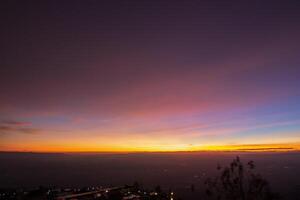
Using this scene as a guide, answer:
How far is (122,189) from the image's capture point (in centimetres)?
4066

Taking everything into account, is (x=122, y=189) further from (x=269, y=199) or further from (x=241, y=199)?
(x=269, y=199)

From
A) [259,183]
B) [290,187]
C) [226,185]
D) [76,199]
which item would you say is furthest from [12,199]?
[290,187]

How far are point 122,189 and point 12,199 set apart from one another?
13.8 metres

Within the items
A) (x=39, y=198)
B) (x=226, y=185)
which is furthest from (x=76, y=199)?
(x=226, y=185)

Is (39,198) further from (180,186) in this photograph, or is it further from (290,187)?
(180,186)

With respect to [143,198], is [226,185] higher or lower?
higher

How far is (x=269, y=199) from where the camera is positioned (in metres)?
15.5

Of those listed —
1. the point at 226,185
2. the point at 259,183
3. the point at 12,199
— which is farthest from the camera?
the point at 12,199

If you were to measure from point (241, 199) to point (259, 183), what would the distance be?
1.98 m

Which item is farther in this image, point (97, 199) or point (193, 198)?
point (193, 198)

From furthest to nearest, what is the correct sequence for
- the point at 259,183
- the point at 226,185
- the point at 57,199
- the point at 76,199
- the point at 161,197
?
the point at 161,197 → the point at 76,199 → the point at 57,199 → the point at 226,185 → the point at 259,183

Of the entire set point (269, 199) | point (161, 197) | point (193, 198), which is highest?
point (269, 199)

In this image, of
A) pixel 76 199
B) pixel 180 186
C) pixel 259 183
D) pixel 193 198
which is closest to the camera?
pixel 259 183

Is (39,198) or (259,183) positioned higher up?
(259,183)
